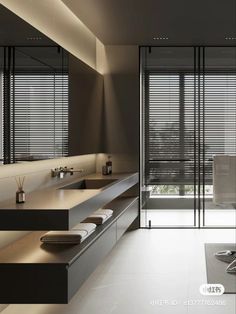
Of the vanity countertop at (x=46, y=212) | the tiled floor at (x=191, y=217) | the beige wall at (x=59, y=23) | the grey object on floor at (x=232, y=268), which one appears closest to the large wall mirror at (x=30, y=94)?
the beige wall at (x=59, y=23)

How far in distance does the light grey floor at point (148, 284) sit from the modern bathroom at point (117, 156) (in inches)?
0.8

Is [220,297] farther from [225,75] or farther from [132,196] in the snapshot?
[225,75]

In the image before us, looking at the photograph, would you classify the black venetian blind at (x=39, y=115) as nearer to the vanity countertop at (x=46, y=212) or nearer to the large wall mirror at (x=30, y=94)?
the large wall mirror at (x=30, y=94)

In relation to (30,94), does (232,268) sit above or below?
below

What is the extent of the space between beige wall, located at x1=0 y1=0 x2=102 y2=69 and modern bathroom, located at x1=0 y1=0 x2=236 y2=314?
0.02 m

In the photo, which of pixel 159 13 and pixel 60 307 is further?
pixel 159 13

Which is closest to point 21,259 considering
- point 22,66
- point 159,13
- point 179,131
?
point 22,66

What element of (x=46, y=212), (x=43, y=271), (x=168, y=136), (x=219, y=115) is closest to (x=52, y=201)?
(x=46, y=212)

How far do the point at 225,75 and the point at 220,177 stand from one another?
63.3 inches

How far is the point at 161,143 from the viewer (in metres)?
6.81

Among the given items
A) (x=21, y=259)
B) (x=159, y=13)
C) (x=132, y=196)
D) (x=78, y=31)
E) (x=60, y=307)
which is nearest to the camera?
(x=21, y=259)

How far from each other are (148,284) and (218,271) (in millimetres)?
826

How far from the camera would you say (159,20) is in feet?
17.4

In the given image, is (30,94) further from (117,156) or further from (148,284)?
(117,156)
